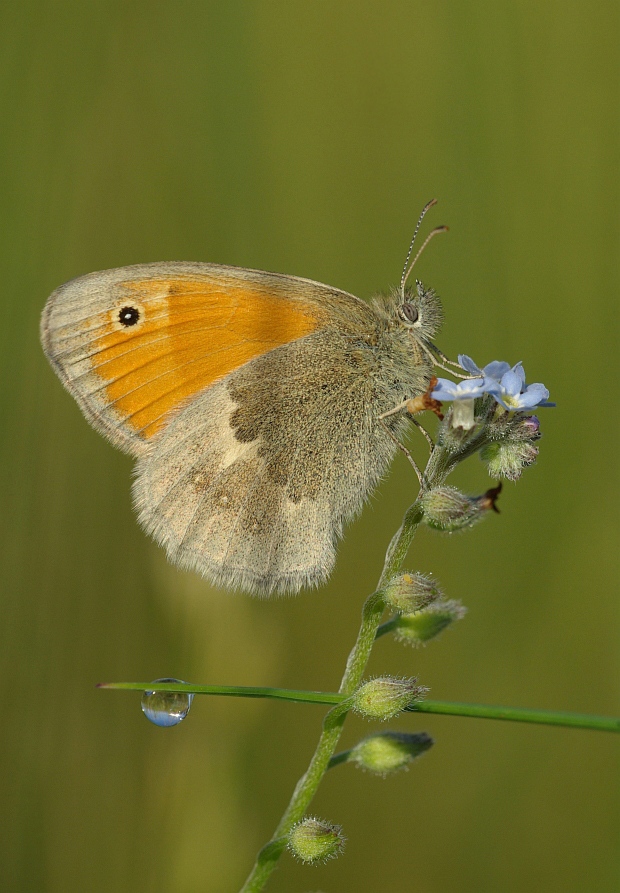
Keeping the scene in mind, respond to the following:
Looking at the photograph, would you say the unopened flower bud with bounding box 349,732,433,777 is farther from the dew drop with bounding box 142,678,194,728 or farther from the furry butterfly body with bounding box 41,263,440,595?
the furry butterfly body with bounding box 41,263,440,595

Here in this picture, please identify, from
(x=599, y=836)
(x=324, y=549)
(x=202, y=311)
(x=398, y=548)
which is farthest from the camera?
(x=599, y=836)

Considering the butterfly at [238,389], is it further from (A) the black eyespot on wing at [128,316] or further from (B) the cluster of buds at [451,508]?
(B) the cluster of buds at [451,508]

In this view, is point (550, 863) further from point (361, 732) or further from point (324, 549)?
point (324, 549)

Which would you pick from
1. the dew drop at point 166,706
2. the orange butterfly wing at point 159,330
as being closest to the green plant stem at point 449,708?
the dew drop at point 166,706

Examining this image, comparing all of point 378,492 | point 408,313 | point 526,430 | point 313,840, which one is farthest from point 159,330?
point 313,840

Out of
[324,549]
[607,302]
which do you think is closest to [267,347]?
[324,549]
